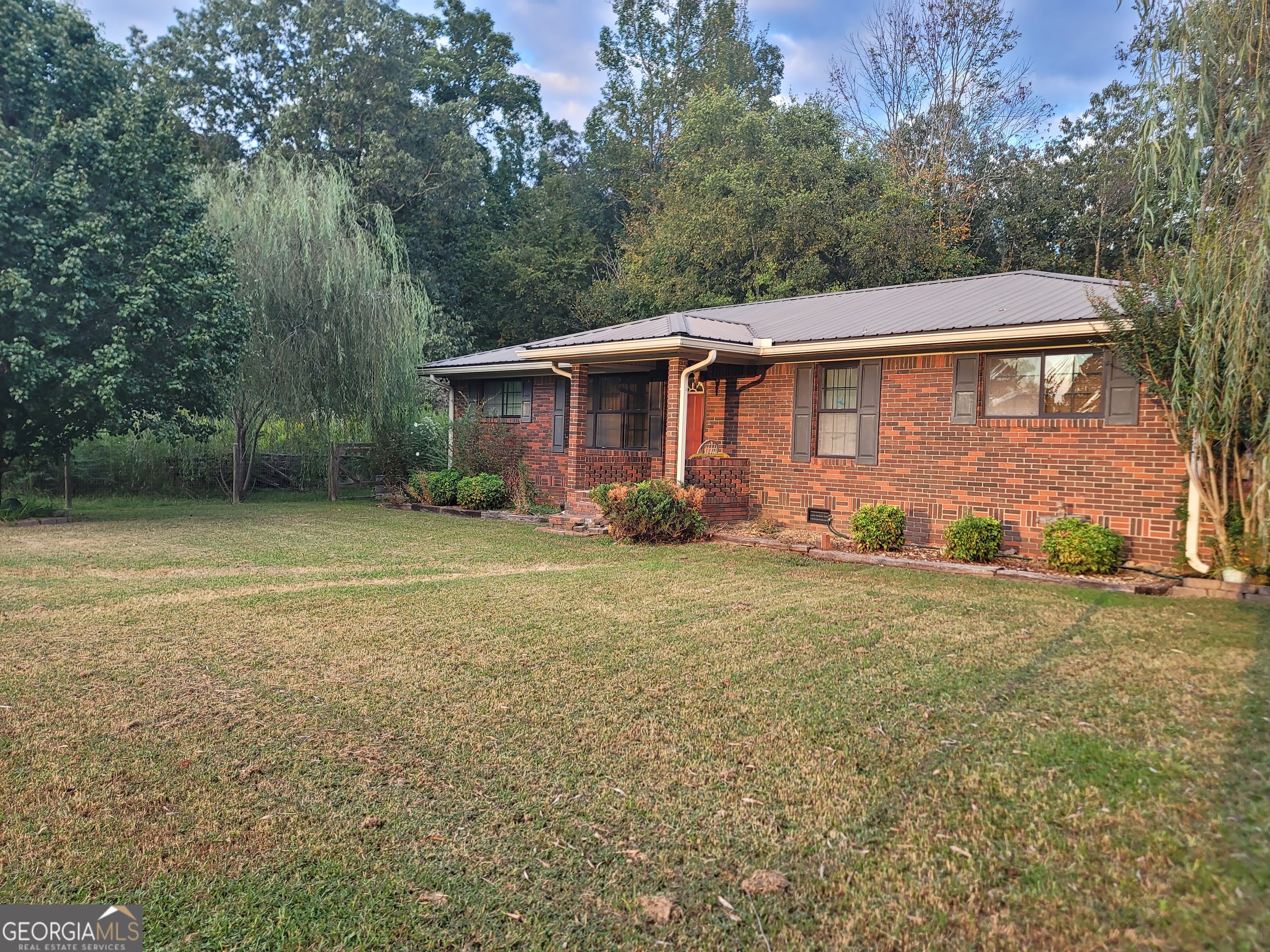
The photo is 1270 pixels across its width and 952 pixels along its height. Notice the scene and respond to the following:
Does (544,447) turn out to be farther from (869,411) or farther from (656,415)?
(869,411)

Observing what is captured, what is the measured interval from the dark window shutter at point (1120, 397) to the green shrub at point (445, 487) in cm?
1059

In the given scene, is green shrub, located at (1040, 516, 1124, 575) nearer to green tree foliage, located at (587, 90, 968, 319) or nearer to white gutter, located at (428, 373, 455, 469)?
white gutter, located at (428, 373, 455, 469)

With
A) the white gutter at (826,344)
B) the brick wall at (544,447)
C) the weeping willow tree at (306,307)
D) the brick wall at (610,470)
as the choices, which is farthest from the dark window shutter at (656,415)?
the weeping willow tree at (306,307)

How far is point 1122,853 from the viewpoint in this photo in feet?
9.59

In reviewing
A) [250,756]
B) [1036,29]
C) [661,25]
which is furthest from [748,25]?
[250,756]

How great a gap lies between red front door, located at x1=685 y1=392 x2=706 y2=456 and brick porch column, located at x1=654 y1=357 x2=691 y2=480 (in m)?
0.84

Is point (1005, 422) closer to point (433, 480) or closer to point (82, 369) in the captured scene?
point (433, 480)

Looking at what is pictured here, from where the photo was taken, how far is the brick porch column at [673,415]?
12.2m

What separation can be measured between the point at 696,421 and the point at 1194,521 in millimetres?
6821

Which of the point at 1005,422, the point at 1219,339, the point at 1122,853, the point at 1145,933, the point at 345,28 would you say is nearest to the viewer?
the point at 1145,933

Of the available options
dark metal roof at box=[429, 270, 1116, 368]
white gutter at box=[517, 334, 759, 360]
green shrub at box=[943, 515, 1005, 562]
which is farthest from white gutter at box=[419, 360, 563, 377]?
green shrub at box=[943, 515, 1005, 562]

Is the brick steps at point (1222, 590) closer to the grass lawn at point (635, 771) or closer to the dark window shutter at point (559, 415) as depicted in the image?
the grass lawn at point (635, 771)

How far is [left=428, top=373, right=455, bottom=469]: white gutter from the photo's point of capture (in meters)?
16.9

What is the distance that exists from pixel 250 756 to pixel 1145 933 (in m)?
3.44
